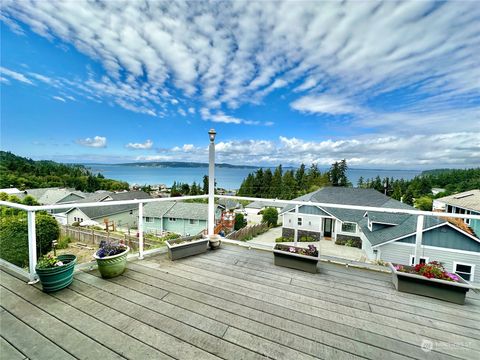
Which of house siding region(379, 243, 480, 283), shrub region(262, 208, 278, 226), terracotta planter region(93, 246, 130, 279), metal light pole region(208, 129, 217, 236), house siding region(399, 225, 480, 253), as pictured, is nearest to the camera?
terracotta planter region(93, 246, 130, 279)

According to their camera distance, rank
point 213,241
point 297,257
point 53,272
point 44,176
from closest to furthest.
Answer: point 53,272
point 297,257
point 213,241
point 44,176

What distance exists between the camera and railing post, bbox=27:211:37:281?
2287mm

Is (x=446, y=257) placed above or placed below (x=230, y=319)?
above

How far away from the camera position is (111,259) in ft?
8.16

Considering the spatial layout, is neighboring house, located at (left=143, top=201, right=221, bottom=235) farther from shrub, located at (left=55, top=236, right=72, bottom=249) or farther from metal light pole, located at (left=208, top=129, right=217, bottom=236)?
shrub, located at (left=55, top=236, right=72, bottom=249)

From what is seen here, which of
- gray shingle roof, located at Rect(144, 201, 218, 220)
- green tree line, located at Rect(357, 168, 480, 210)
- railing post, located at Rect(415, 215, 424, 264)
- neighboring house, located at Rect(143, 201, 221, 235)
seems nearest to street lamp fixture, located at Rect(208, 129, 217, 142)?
railing post, located at Rect(415, 215, 424, 264)

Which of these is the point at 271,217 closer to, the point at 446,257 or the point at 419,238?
the point at 446,257

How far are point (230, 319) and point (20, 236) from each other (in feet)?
9.52

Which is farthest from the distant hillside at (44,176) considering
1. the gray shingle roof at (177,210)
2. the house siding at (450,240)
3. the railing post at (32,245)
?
the house siding at (450,240)

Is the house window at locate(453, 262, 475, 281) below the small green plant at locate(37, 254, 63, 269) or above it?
below

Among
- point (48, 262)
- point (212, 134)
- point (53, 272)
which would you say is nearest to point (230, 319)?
point (53, 272)

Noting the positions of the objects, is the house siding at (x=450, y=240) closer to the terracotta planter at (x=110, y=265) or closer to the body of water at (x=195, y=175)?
the body of water at (x=195, y=175)

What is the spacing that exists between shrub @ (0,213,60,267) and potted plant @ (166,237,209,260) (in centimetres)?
153

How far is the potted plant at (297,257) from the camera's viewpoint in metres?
2.79
